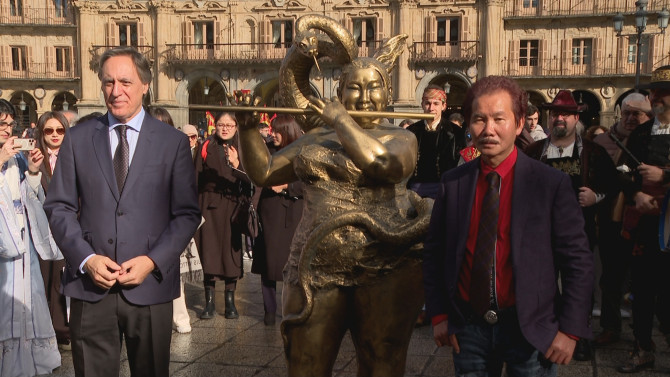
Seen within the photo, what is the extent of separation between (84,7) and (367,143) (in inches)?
1355

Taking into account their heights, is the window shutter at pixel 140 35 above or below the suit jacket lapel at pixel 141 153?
above

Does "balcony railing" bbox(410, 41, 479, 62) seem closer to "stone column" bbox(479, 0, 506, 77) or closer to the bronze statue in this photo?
"stone column" bbox(479, 0, 506, 77)

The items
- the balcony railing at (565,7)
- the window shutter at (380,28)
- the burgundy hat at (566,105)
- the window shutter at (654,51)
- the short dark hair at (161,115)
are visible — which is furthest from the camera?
the window shutter at (380,28)

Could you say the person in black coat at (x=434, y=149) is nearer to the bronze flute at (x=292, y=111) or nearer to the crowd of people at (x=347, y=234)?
the crowd of people at (x=347, y=234)

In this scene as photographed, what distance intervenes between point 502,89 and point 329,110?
0.73 meters

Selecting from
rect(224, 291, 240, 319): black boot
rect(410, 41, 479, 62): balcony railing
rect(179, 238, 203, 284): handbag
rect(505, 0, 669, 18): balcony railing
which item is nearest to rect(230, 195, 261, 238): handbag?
rect(179, 238, 203, 284): handbag

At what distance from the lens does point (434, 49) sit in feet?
103

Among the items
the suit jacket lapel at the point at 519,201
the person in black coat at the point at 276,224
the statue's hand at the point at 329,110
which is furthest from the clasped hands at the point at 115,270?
the person in black coat at the point at 276,224

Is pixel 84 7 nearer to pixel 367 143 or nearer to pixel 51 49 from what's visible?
pixel 51 49

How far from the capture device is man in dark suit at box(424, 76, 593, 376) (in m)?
2.56

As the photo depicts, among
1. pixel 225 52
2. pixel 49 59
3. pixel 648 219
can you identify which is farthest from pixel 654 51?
pixel 49 59

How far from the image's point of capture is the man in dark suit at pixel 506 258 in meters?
2.56

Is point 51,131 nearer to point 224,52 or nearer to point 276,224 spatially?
point 276,224

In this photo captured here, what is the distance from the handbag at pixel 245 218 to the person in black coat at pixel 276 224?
3.6 inches
